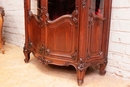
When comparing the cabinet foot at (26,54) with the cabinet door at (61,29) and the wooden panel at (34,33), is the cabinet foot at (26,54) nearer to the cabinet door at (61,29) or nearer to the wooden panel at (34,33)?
the wooden panel at (34,33)

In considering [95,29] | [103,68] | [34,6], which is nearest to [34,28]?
[34,6]

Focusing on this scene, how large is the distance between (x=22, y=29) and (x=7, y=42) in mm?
598

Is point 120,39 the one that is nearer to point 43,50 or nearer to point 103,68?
point 103,68

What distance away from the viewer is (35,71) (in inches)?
60.6

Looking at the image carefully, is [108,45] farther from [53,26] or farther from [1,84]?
[1,84]

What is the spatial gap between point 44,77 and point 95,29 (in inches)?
25.9

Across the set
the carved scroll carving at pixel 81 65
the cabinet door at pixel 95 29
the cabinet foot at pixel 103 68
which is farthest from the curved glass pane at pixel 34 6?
the cabinet foot at pixel 103 68

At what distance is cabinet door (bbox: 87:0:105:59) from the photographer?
1229mm

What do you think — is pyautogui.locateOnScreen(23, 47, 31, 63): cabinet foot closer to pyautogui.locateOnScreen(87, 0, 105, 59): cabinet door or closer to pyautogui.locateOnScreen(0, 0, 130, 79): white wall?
pyautogui.locateOnScreen(87, 0, 105, 59): cabinet door

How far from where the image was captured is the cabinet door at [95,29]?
1.23 m

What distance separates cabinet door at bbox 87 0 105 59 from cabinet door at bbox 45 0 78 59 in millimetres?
125

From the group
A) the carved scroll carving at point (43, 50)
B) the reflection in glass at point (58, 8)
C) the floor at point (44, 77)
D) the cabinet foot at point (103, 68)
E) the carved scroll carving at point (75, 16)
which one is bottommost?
the floor at point (44, 77)

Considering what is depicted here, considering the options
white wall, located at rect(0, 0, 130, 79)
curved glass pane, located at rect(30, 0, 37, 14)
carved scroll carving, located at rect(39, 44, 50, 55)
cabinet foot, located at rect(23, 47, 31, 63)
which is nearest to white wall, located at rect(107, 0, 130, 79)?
white wall, located at rect(0, 0, 130, 79)

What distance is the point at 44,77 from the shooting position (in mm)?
1405
